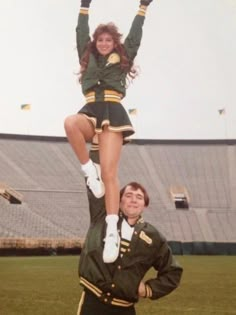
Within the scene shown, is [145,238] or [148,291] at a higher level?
[145,238]

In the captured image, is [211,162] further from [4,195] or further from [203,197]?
[4,195]

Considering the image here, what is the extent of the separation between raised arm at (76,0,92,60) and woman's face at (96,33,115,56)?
8 cm

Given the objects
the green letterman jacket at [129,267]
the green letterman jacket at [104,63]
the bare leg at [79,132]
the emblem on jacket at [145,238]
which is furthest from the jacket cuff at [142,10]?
the emblem on jacket at [145,238]

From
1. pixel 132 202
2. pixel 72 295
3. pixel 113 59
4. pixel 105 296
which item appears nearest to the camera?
pixel 105 296

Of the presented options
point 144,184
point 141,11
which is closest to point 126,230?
point 141,11

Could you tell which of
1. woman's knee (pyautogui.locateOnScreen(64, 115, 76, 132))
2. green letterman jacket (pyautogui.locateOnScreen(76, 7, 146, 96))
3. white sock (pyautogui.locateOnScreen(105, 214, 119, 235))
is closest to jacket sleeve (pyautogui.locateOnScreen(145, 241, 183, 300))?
white sock (pyautogui.locateOnScreen(105, 214, 119, 235))

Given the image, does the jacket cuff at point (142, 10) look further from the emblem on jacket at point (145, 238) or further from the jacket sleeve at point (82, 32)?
the emblem on jacket at point (145, 238)

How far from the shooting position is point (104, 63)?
2.78 m

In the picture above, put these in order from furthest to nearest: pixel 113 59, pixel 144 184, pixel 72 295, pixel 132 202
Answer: pixel 144 184, pixel 72 295, pixel 113 59, pixel 132 202

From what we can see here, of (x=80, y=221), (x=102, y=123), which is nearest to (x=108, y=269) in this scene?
(x=102, y=123)

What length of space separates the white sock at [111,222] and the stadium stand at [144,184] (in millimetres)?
19898

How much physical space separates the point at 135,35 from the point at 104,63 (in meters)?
0.23

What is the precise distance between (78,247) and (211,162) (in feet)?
33.6

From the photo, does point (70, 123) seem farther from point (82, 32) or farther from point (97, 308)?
point (97, 308)
